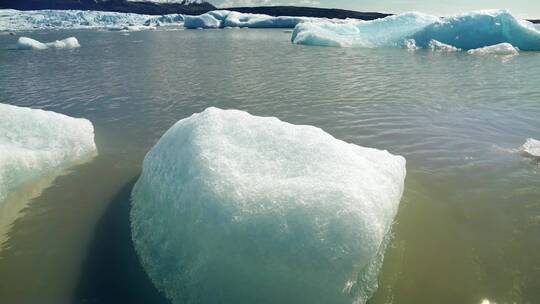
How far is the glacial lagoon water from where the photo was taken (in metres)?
3.03

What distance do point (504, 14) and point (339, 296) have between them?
22.5m

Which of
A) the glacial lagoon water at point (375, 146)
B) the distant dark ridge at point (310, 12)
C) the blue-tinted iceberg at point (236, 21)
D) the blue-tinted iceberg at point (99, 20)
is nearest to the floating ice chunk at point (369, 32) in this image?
the glacial lagoon water at point (375, 146)

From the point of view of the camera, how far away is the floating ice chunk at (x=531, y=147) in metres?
5.16

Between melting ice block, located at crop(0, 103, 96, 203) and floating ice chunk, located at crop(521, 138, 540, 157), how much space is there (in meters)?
6.32

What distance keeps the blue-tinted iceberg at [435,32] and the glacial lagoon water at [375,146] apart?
8.40 m

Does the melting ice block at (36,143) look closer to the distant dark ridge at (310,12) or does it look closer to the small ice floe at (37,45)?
the small ice floe at (37,45)

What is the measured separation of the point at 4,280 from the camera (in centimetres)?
310

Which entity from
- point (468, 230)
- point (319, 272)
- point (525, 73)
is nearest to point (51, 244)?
point (319, 272)

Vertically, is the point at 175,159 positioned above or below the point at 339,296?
above

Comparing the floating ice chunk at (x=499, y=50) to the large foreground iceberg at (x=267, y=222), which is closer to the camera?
the large foreground iceberg at (x=267, y=222)

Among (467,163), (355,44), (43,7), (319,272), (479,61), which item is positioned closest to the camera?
(319,272)

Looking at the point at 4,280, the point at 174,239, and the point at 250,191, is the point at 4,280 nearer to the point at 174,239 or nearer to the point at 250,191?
the point at 174,239

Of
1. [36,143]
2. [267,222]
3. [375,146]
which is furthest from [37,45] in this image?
[267,222]

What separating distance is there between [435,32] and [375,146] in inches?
734
